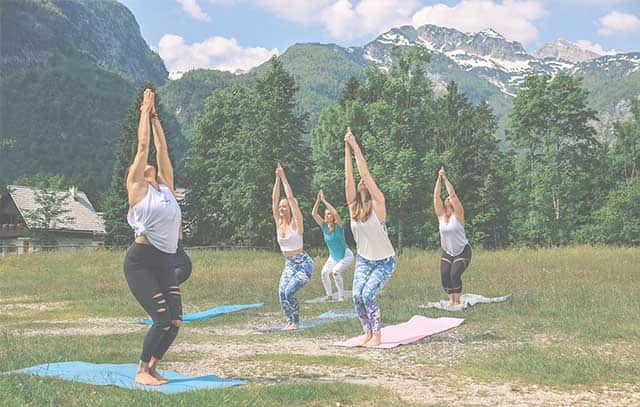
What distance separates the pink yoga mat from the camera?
35.0 feet

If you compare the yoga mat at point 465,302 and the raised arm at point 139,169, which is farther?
the yoga mat at point 465,302

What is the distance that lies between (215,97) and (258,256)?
95.5ft

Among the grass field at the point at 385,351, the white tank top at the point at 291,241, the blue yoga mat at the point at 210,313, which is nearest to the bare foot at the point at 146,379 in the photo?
the grass field at the point at 385,351

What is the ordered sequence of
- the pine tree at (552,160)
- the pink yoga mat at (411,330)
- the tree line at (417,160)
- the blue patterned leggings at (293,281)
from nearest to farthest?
the pink yoga mat at (411,330) → the blue patterned leggings at (293,281) → the tree line at (417,160) → the pine tree at (552,160)

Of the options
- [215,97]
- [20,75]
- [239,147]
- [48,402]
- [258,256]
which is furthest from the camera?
[20,75]

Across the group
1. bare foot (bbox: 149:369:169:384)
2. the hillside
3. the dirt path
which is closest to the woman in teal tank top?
the dirt path

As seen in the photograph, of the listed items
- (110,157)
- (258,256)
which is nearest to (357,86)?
(258,256)

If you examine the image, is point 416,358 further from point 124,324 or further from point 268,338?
point 124,324

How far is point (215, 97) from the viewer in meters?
63.0

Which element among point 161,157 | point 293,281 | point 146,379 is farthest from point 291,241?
point 146,379

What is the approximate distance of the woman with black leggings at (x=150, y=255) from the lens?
24.2 feet

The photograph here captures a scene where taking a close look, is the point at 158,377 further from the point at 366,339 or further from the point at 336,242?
the point at 336,242

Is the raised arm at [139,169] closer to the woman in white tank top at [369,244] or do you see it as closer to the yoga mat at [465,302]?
the woman in white tank top at [369,244]

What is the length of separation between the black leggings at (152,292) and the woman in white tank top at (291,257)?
5596 mm
